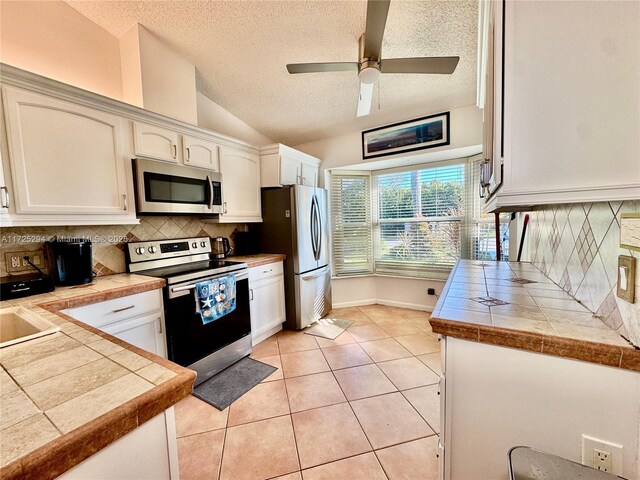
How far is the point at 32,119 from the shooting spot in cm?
149

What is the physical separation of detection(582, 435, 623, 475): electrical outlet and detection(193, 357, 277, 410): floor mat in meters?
1.89

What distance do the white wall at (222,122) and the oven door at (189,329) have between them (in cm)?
183

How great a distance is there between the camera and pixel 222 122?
3.07m

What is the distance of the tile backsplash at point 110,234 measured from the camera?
1.66 meters

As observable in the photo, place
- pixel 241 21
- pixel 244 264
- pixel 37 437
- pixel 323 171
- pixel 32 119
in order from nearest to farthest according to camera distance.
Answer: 1. pixel 37 437
2. pixel 32 119
3. pixel 241 21
4. pixel 244 264
5. pixel 323 171

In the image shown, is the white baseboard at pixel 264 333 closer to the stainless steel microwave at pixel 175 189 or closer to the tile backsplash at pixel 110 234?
the tile backsplash at pixel 110 234

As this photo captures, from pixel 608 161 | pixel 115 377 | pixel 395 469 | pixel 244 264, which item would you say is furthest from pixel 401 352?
pixel 115 377

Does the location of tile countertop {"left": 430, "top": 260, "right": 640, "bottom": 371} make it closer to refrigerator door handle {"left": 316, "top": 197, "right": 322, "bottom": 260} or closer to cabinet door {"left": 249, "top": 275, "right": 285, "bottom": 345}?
cabinet door {"left": 249, "top": 275, "right": 285, "bottom": 345}

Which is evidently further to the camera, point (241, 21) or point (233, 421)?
point (241, 21)

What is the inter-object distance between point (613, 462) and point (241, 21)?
2.86 metres

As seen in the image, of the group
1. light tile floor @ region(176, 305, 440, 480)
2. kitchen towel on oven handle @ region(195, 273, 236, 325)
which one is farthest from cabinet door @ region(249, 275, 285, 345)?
kitchen towel on oven handle @ region(195, 273, 236, 325)

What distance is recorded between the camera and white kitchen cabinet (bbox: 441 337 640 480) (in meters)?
0.75

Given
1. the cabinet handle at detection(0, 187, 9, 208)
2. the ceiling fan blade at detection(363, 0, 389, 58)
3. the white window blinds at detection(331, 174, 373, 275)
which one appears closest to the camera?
the ceiling fan blade at detection(363, 0, 389, 58)

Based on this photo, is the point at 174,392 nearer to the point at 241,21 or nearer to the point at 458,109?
the point at 241,21
